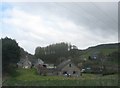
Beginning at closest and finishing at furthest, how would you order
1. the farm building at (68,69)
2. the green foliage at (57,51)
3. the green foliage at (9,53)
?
the green foliage at (9,53)
the farm building at (68,69)
the green foliage at (57,51)

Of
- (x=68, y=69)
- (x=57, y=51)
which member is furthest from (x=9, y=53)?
(x=57, y=51)

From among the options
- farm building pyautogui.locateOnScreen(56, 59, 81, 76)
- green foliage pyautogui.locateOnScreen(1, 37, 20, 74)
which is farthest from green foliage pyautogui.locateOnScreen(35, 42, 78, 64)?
green foliage pyautogui.locateOnScreen(1, 37, 20, 74)

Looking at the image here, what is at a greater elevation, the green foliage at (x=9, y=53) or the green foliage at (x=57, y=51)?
the green foliage at (x=57, y=51)

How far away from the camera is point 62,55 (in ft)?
151

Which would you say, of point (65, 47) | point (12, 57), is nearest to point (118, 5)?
point (12, 57)

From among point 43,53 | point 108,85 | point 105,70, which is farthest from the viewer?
point 43,53

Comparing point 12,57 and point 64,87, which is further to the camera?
point 12,57

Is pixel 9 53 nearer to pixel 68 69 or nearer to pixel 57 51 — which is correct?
pixel 68 69

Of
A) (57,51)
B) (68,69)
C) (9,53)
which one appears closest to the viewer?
(9,53)

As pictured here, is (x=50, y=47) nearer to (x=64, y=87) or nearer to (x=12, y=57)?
(x=12, y=57)

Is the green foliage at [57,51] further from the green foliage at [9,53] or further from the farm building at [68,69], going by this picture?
the green foliage at [9,53]

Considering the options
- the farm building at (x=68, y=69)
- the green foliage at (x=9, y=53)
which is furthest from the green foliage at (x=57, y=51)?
the green foliage at (x=9, y=53)

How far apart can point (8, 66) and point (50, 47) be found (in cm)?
2078

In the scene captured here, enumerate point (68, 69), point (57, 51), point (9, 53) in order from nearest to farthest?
point (9, 53) → point (68, 69) → point (57, 51)
